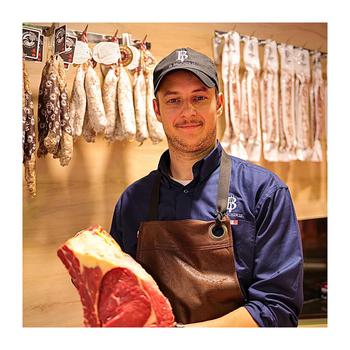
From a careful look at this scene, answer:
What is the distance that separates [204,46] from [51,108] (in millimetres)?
722

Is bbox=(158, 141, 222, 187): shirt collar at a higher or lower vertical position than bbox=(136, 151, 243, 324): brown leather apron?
higher

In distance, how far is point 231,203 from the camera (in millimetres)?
1621

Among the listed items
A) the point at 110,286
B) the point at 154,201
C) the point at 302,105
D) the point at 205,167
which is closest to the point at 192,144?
the point at 205,167

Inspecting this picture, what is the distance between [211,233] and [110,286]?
0.34 metres

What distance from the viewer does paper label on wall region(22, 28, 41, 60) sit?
1665 millimetres

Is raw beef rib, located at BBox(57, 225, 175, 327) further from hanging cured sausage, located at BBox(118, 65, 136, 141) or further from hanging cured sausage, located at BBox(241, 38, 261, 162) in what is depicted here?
hanging cured sausage, located at BBox(241, 38, 261, 162)

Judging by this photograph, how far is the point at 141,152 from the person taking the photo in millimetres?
2133

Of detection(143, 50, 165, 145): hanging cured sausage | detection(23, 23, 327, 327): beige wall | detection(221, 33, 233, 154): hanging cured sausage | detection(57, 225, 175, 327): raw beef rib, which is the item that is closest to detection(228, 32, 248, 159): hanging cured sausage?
detection(221, 33, 233, 154): hanging cured sausage

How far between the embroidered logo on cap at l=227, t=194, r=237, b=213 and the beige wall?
40cm

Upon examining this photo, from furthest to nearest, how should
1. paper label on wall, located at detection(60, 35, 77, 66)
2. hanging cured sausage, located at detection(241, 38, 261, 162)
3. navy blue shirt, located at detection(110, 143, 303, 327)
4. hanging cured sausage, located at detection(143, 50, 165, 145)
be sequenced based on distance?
hanging cured sausage, located at detection(241, 38, 261, 162), hanging cured sausage, located at detection(143, 50, 165, 145), paper label on wall, located at detection(60, 35, 77, 66), navy blue shirt, located at detection(110, 143, 303, 327)

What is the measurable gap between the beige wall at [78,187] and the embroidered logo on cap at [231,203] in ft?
1.31
